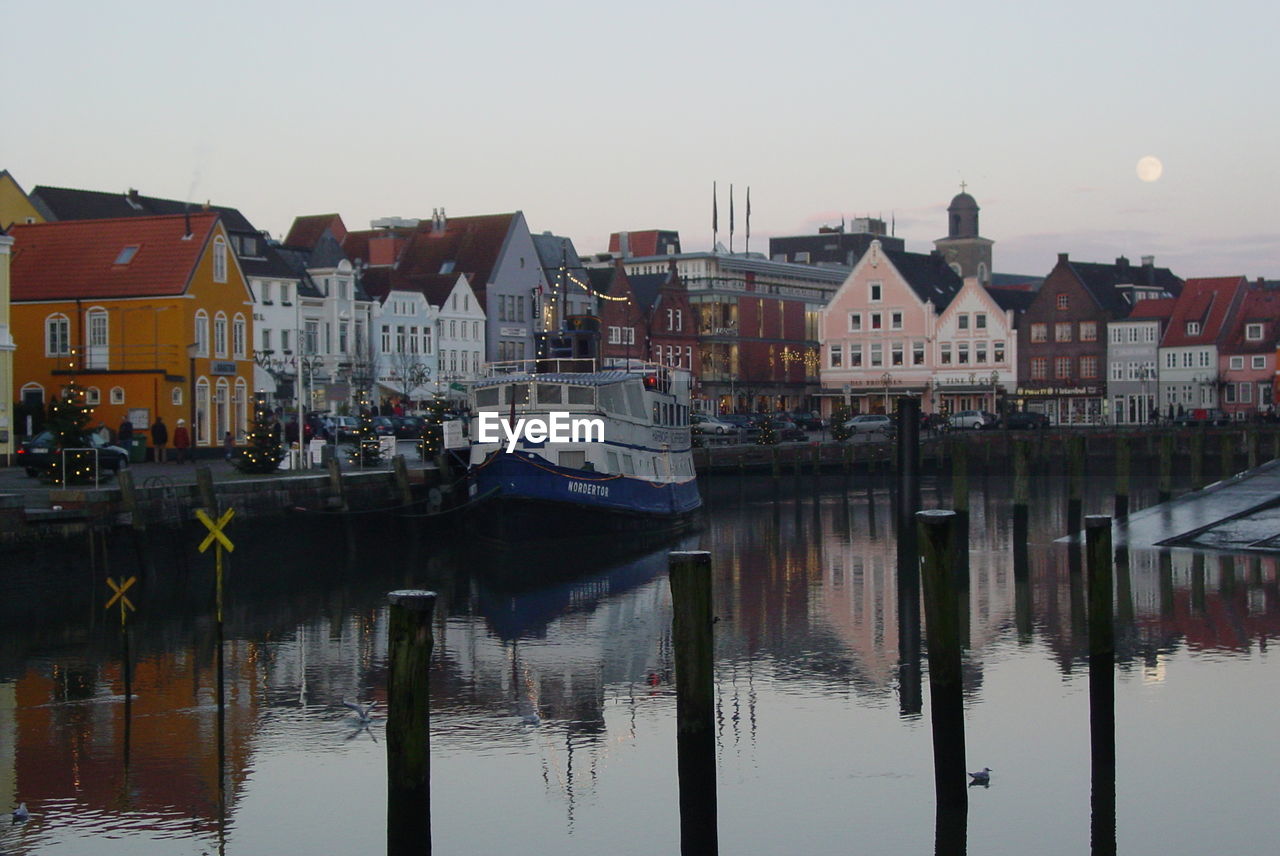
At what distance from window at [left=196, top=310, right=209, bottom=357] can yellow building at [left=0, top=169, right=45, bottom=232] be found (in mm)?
23304

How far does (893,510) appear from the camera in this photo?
2344 inches

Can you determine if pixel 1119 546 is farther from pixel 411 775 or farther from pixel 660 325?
pixel 660 325

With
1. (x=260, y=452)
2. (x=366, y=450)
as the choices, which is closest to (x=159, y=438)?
(x=366, y=450)

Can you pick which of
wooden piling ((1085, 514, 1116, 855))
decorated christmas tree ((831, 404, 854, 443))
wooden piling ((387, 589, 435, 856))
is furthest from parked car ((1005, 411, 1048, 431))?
wooden piling ((387, 589, 435, 856))

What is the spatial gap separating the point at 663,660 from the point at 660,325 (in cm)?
9049

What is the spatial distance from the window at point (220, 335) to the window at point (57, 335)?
4924 mm

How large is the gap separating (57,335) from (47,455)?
1769 cm

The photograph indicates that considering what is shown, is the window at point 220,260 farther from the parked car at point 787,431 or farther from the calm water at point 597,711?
the parked car at point 787,431

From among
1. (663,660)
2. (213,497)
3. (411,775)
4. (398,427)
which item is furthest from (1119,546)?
(398,427)

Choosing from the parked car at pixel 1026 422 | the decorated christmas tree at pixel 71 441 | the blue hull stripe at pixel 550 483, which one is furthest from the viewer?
the parked car at pixel 1026 422

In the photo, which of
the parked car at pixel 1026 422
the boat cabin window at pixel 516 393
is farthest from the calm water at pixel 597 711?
the parked car at pixel 1026 422

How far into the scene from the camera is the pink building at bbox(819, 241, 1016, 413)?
111 metres

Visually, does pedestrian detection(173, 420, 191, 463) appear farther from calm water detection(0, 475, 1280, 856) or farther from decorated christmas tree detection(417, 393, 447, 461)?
calm water detection(0, 475, 1280, 856)

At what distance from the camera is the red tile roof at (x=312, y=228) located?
11275 cm
